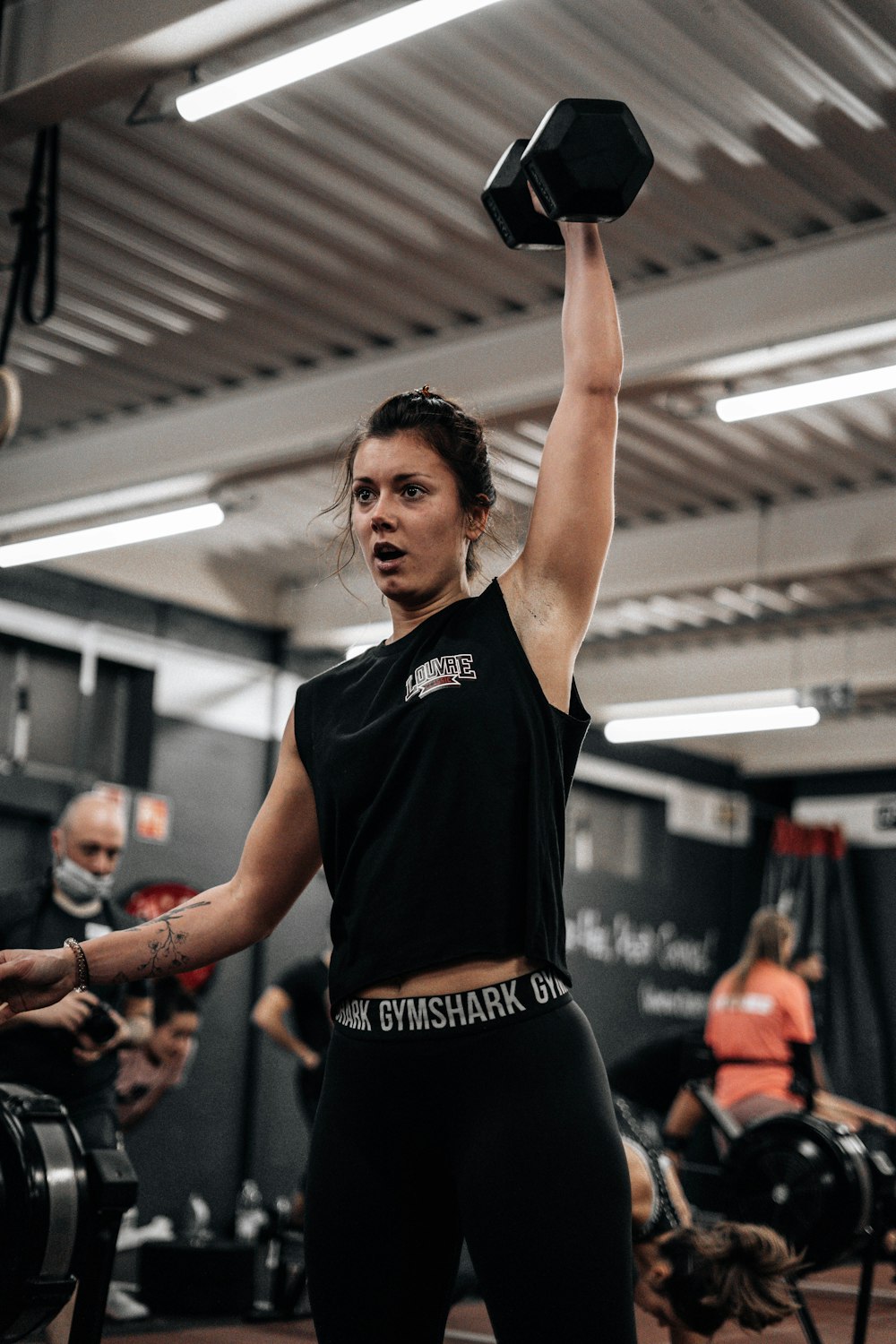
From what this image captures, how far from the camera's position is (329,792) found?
4.54ft

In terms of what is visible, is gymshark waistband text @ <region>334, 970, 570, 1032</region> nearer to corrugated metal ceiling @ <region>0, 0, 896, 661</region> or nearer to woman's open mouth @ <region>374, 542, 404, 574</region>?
woman's open mouth @ <region>374, 542, 404, 574</region>

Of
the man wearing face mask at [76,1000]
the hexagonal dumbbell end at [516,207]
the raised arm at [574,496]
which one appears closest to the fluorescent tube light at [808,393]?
the man wearing face mask at [76,1000]

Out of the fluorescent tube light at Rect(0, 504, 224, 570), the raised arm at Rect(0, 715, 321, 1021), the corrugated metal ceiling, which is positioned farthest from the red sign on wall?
the raised arm at Rect(0, 715, 321, 1021)

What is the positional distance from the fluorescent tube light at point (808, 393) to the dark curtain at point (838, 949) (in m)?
6.52

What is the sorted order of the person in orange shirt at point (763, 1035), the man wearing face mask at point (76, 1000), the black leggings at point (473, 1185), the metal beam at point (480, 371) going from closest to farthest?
the black leggings at point (473, 1185) < the man wearing face mask at point (76, 1000) < the metal beam at point (480, 371) < the person in orange shirt at point (763, 1035)

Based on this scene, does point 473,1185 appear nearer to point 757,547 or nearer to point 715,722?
point 757,547

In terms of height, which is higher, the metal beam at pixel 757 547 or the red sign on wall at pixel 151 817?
the metal beam at pixel 757 547

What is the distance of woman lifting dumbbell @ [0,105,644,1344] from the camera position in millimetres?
1221

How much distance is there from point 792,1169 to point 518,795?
12.5ft

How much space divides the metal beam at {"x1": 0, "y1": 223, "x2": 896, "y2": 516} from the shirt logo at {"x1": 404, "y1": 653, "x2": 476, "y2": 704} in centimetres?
301

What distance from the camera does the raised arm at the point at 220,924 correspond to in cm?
149

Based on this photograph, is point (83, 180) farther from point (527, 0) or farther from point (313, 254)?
point (527, 0)

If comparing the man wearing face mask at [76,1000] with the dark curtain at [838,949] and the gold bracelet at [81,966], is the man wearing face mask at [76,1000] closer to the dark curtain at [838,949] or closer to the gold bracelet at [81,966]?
the gold bracelet at [81,966]

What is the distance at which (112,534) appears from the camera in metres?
6.49
